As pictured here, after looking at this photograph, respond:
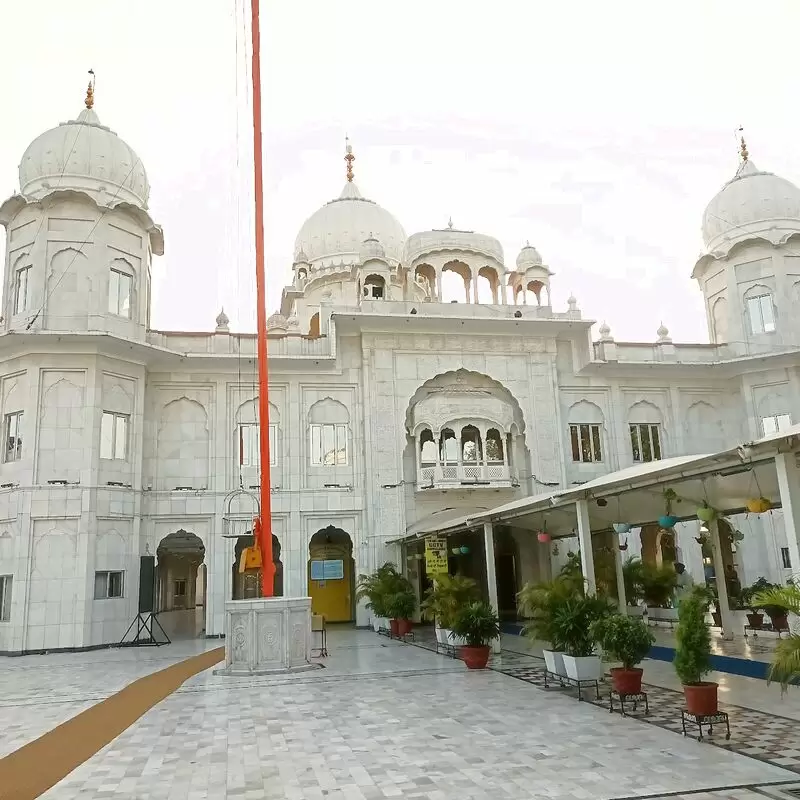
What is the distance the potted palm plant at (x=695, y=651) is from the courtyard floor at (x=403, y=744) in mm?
386

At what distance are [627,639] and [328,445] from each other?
16.1m

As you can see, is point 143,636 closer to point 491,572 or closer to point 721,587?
point 491,572

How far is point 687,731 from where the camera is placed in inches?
322

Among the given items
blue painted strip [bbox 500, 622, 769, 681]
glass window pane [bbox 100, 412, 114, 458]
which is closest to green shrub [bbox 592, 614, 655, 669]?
blue painted strip [bbox 500, 622, 769, 681]

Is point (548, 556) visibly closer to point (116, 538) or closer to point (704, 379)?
point (704, 379)

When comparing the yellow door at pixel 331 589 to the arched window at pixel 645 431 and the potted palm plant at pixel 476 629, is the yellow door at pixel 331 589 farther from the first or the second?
the potted palm plant at pixel 476 629

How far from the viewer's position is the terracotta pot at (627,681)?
31.2ft

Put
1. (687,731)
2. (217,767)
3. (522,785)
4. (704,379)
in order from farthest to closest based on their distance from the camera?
(704,379), (687,731), (217,767), (522,785)

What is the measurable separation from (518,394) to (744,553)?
9201 mm

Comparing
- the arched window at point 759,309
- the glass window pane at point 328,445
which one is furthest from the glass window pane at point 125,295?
the arched window at point 759,309

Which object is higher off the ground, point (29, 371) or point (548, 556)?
point (29, 371)

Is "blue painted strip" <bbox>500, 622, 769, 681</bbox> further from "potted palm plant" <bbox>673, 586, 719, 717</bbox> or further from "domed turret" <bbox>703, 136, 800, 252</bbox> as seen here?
"domed turret" <bbox>703, 136, 800, 252</bbox>

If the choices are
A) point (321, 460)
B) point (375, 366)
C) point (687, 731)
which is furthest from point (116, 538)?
point (687, 731)

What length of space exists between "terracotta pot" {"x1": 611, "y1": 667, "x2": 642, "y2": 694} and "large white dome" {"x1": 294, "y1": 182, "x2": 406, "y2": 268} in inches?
1023
